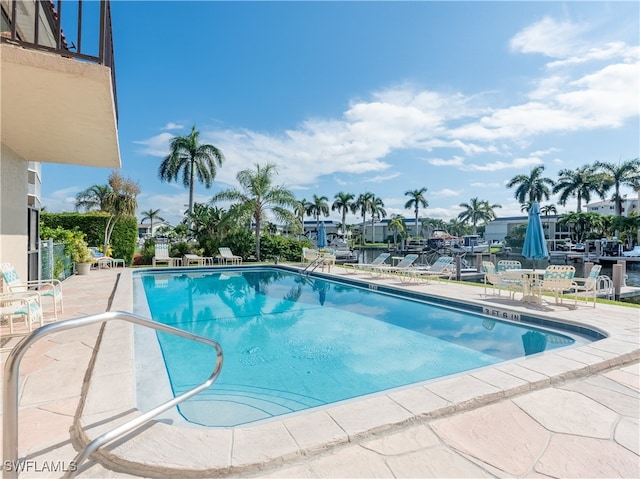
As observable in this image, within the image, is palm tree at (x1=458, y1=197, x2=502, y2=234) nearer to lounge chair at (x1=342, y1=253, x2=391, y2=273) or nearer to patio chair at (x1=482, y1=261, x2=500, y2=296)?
lounge chair at (x1=342, y1=253, x2=391, y2=273)

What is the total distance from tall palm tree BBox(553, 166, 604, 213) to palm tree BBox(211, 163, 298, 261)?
138ft

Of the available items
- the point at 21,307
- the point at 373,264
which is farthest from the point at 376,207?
the point at 21,307

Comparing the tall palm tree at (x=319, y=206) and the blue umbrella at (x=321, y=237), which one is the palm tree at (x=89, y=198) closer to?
the blue umbrella at (x=321, y=237)

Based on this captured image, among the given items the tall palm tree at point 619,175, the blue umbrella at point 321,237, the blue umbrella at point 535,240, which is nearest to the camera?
the blue umbrella at point 535,240

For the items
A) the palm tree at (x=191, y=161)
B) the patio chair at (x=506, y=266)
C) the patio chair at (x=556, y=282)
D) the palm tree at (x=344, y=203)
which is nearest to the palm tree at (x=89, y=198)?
the palm tree at (x=191, y=161)

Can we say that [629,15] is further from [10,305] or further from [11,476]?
[10,305]

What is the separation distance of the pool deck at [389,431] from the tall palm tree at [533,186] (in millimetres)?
50703

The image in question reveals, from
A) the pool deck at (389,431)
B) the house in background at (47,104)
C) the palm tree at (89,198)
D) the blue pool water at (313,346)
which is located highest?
the palm tree at (89,198)

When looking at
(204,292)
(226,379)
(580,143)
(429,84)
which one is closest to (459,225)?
(580,143)

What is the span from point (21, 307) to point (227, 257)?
13633mm

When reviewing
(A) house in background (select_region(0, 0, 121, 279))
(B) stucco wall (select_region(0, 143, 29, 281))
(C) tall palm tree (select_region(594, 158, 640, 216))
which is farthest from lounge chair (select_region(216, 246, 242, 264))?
(C) tall palm tree (select_region(594, 158, 640, 216))

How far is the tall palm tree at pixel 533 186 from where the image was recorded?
46281 mm

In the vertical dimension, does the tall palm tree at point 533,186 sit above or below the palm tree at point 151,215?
above

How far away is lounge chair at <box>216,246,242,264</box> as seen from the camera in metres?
18.6
